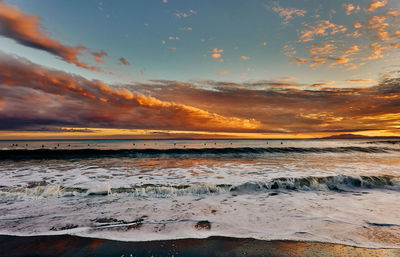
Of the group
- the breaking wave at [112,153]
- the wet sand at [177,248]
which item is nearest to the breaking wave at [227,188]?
the wet sand at [177,248]

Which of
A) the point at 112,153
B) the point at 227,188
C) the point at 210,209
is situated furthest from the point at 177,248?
the point at 112,153

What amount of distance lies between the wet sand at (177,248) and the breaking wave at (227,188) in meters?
4.18

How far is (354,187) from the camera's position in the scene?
1017cm

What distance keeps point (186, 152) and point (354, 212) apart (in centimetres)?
2282

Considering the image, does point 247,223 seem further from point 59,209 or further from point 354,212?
point 59,209

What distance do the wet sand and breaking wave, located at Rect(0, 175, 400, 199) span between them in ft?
13.7

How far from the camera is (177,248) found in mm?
4125

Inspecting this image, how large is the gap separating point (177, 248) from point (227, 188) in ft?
18.3

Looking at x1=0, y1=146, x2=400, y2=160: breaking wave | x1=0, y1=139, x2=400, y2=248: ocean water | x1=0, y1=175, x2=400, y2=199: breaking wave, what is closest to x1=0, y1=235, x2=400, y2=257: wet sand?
x1=0, y1=139, x2=400, y2=248: ocean water

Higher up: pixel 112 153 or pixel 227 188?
pixel 112 153

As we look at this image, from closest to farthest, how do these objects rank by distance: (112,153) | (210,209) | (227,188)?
(210,209)
(227,188)
(112,153)

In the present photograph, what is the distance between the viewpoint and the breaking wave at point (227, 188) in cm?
869

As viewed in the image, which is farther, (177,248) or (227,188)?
(227,188)

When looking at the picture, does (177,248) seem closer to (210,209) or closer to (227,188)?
(210,209)
